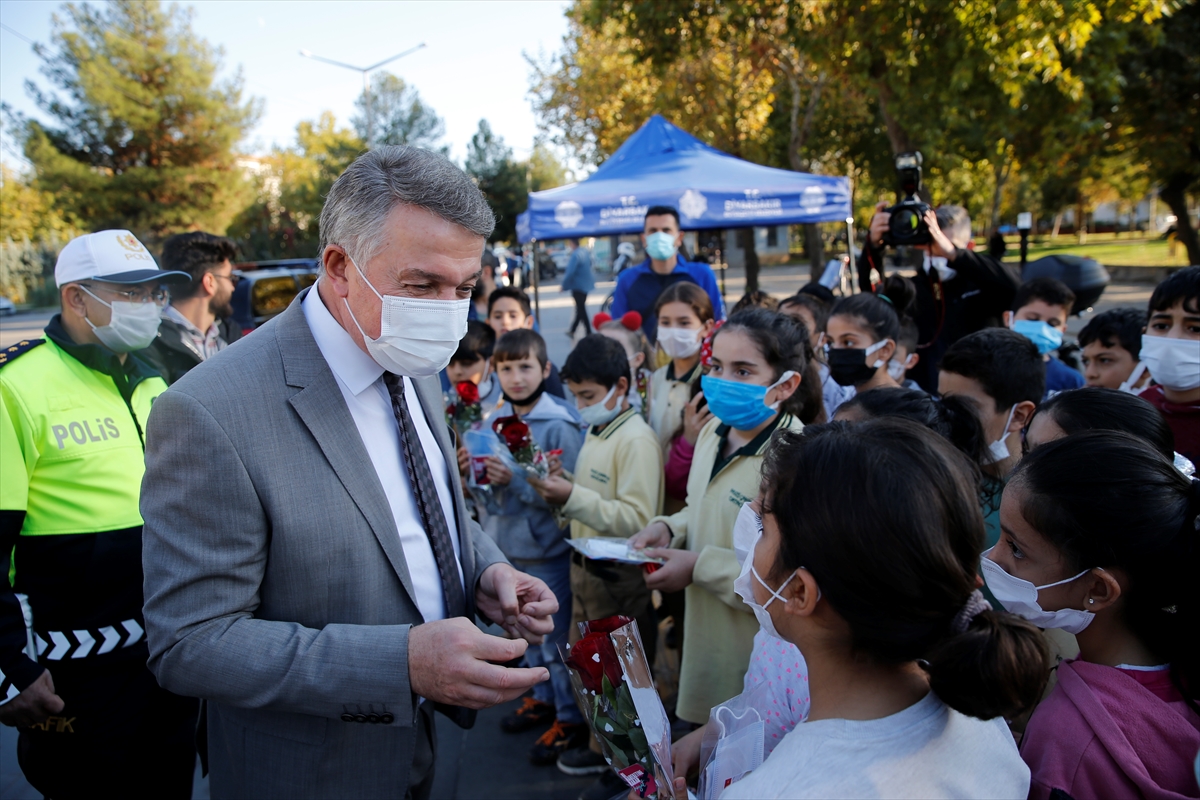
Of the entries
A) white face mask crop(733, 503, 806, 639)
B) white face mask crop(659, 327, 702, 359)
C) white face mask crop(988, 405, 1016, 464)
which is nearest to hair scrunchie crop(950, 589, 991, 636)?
white face mask crop(733, 503, 806, 639)

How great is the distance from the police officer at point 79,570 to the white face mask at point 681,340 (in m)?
2.64

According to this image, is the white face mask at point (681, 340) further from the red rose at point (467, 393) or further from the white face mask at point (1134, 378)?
the white face mask at point (1134, 378)

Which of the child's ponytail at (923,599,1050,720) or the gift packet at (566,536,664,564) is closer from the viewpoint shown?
the child's ponytail at (923,599,1050,720)

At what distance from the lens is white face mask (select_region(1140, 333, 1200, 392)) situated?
8.68ft

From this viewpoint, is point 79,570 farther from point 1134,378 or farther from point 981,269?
point 981,269

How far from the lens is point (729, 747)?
57.8 inches

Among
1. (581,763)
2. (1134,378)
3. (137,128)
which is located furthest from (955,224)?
(137,128)

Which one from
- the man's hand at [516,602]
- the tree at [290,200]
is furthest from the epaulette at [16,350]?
the tree at [290,200]

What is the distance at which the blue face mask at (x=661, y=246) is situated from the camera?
5.75 metres

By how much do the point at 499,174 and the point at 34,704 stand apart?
4476 cm

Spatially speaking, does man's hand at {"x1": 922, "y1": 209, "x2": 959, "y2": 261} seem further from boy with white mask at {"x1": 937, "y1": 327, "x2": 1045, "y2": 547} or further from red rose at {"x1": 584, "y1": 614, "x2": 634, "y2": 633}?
red rose at {"x1": 584, "y1": 614, "x2": 634, "y2": 633}

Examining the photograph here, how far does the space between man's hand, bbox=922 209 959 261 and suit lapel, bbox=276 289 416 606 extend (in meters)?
3.53

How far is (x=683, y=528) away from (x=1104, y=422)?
143 cm

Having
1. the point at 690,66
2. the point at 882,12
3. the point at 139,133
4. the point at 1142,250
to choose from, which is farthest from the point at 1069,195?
the point at 139,133
